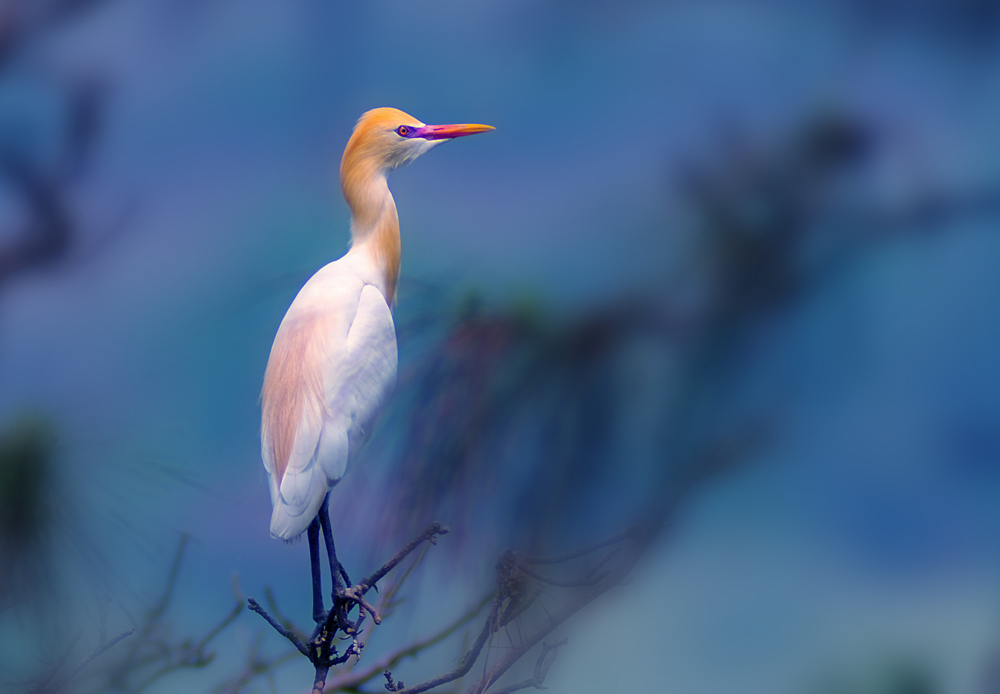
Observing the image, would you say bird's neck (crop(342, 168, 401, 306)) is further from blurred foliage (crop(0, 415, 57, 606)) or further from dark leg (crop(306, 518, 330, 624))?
blurred foliage (crop(0, 415, 57, 606))

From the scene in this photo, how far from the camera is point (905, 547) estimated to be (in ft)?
4.44

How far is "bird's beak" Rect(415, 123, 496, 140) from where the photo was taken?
1.39 metres

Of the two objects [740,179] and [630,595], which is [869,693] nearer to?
[630,595]

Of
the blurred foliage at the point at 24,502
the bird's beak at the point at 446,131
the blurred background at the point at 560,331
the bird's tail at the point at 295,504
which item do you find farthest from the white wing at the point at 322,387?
the blurred foliage at the point at 24,502

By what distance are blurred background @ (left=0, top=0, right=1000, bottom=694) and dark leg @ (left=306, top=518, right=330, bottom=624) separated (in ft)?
0.39

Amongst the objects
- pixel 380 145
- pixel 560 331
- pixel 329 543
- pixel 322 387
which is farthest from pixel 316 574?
pixel 380 145

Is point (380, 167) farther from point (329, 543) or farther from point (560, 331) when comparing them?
point (329, 543)

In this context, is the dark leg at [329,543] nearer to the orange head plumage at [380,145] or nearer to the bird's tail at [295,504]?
the bird's tail at [295,504]

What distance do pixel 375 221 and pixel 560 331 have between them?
356 millimetres

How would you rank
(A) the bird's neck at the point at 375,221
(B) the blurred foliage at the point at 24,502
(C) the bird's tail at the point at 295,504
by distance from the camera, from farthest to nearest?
(B) the blurred foliage at the point at 24,502 → (A) the bird's neck at the point at 375,221 → (C) the bird's tail at the point at 295,504

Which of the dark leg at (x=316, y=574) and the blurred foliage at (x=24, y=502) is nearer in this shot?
the dark leg at (x=316, y=574)

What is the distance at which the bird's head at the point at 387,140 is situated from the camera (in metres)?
1.38

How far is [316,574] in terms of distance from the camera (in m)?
1.27

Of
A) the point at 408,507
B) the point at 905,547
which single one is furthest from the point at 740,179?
the point at 408,507
